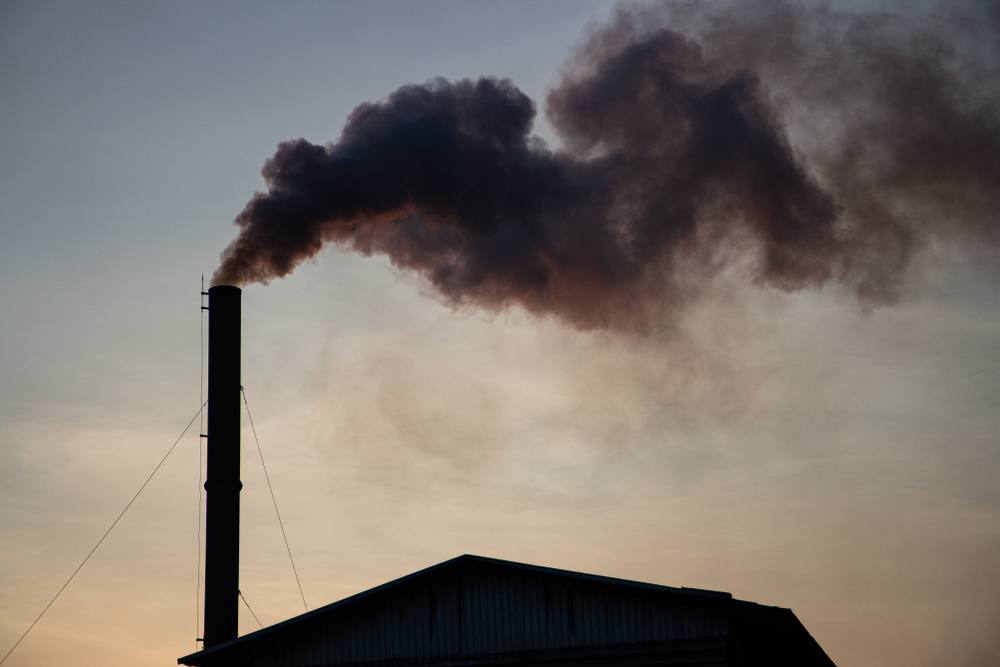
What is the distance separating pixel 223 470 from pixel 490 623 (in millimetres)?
7783

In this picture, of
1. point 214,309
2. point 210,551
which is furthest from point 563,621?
point 214,309

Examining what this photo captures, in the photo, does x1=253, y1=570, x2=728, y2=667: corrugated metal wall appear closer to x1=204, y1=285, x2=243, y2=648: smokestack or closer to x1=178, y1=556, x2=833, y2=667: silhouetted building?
x1=178, y1=556, x2=833, y2=667: silhouetted building

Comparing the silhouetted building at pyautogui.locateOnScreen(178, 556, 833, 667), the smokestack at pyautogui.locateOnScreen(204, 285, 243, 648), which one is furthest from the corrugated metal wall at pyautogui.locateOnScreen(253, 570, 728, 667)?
the smokestack at pyautogui.locateOnScreen(204, 285, 243, 648)

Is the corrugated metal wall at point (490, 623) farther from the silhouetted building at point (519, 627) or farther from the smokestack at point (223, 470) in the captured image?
the smokestack at point (223, 470)

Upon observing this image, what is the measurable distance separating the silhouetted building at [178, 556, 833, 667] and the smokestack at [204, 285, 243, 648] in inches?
136

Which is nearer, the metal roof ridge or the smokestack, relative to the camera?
the metal roof ridge

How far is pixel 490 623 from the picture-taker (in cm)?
1358

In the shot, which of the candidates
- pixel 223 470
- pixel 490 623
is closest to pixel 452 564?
pixel 490 623

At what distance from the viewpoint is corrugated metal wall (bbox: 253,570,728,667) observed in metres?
12.7

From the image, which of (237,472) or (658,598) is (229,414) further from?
(658,598)

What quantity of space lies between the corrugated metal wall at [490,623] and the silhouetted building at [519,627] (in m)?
0.01

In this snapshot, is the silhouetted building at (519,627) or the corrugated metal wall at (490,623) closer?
the silhouetted building at (519,627)

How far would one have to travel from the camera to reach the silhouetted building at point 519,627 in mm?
12516

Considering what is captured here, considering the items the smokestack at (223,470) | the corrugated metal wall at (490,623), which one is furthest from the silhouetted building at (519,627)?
the smokestack at (223,470)
